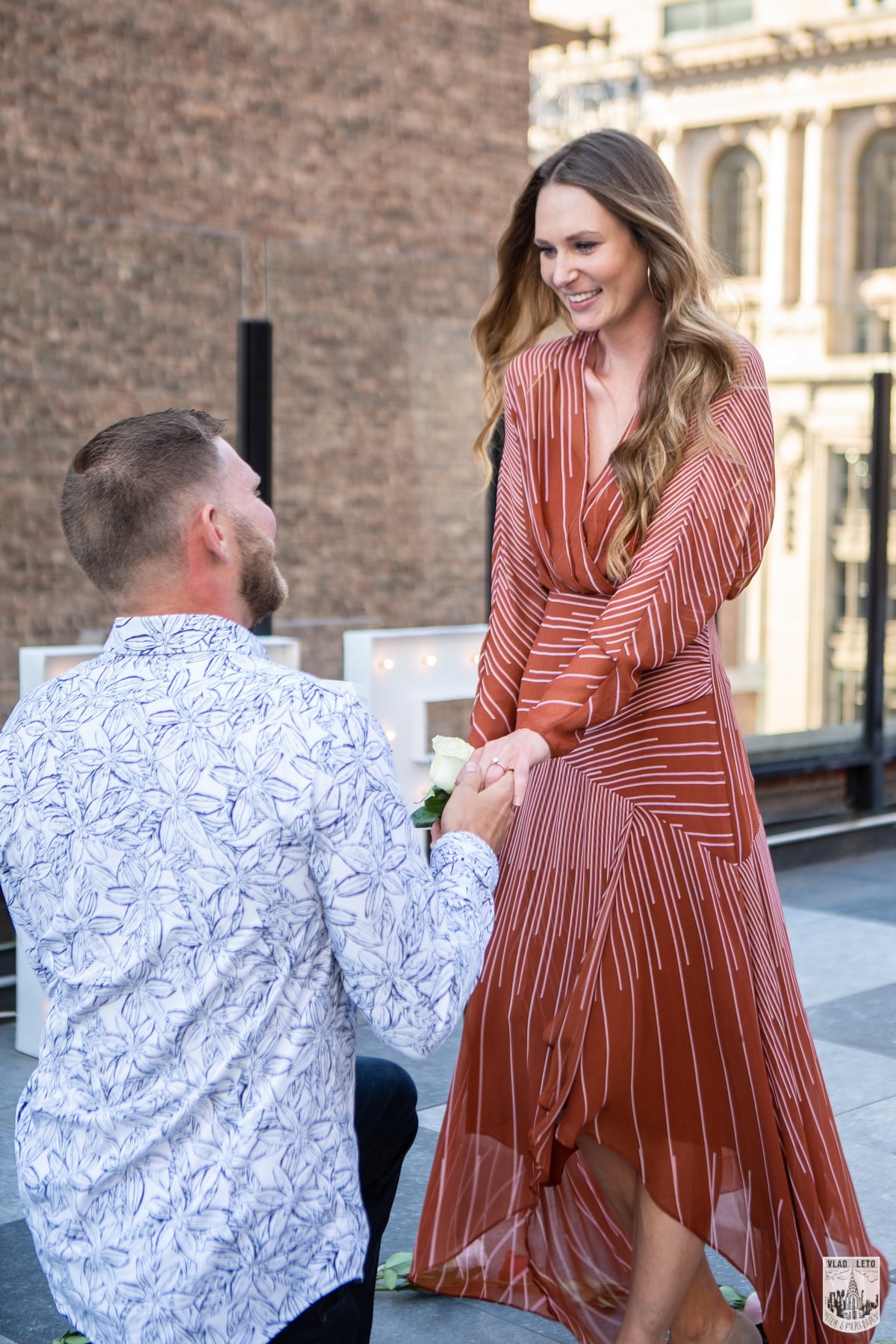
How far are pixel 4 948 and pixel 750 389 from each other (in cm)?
378

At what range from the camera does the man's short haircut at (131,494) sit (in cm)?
196

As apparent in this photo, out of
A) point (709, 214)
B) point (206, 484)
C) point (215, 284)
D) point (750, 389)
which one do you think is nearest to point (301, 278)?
point (215, 284)

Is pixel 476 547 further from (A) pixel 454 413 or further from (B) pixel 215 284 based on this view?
(B) pixel 215 284

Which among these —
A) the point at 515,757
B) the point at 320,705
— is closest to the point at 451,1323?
the point at 515,757

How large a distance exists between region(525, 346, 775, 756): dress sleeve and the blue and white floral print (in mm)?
664

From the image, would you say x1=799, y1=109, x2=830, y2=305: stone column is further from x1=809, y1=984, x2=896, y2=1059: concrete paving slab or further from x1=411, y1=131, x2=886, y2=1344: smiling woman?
x1=411, y1=131, x2=886, y2=1344: smiling woman

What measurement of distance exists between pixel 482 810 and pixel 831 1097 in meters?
2.61

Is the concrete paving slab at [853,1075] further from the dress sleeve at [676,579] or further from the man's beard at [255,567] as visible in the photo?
the man's beard at [255,567]

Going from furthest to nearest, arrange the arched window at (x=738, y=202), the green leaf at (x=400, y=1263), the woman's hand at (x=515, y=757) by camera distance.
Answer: the arched window at (x=738, y=202) → the green leaf at (x=400, y=1263) → the woman's hand at (x=515, y=757)

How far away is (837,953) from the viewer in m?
6.32

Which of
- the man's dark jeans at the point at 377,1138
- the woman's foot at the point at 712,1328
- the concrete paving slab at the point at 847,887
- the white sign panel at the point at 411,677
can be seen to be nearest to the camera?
the man's dark jeans at the point at 377,1138

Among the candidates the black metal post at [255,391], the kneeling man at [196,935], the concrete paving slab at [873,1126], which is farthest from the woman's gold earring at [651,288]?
the black metal post at [255,391]

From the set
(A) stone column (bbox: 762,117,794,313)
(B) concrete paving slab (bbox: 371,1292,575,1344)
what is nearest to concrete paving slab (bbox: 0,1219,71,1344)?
(B) concrete paving slab (bbox: 371,1292,575,1344)

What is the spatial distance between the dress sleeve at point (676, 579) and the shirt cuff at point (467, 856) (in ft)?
1.27
